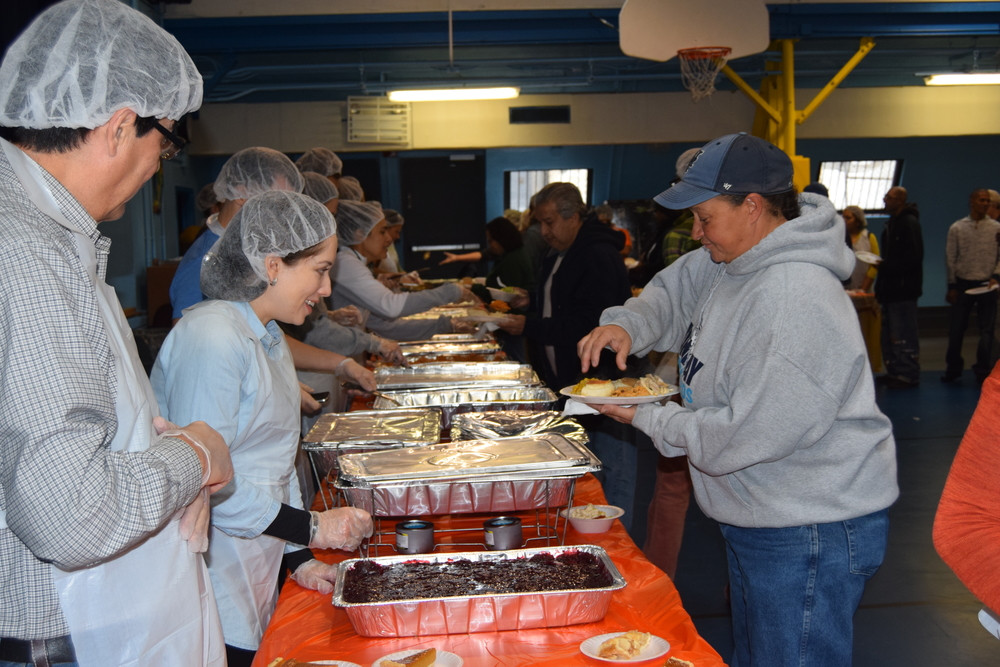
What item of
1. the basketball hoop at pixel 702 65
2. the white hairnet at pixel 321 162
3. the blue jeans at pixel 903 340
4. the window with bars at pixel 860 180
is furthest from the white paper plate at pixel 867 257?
the white hairnet at pixel 321 162

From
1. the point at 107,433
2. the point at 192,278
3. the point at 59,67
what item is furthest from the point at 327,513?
the point at 192,278

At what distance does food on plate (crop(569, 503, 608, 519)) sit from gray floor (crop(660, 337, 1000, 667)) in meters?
1.24

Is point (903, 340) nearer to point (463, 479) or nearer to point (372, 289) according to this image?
point (372, 289)

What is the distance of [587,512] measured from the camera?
1896 mm

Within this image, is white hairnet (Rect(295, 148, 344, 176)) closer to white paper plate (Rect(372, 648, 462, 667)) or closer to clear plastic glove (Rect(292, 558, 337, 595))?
clear plastic glove (Rect(292, 558, 337, 595))

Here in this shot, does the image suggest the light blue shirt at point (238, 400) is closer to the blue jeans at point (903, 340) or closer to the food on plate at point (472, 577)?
the food on plate at point (472, 577)

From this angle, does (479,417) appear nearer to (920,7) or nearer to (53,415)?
(53,415)

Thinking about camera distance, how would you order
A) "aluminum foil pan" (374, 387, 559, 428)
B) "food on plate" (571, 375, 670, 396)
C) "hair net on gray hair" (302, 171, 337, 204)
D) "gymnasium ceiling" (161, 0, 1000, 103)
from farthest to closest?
"gymnasium ceiling" (161, 0, 1000, 103) → "hair net on gray hair" (302, 171, 337, 204) → "aluminum foil pan" (374, 387, 559, 428) → "food on plate" (571, 375, 670, 396)

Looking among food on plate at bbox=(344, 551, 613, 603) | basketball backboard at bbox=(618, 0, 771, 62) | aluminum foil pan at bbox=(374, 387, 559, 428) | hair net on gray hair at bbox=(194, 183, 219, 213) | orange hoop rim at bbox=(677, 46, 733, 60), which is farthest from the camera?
orange hoop rim at bbox=(677, 46, 733, 60)

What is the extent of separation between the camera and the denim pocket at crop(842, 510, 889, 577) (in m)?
1.65

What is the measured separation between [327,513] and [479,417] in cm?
74

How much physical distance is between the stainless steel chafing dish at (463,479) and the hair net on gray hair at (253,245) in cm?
42

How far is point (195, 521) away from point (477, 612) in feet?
1.55

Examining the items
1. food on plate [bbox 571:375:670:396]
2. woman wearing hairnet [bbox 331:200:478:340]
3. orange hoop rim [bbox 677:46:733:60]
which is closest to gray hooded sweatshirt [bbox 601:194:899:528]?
food on plate [bbox 571:375:670:396]
